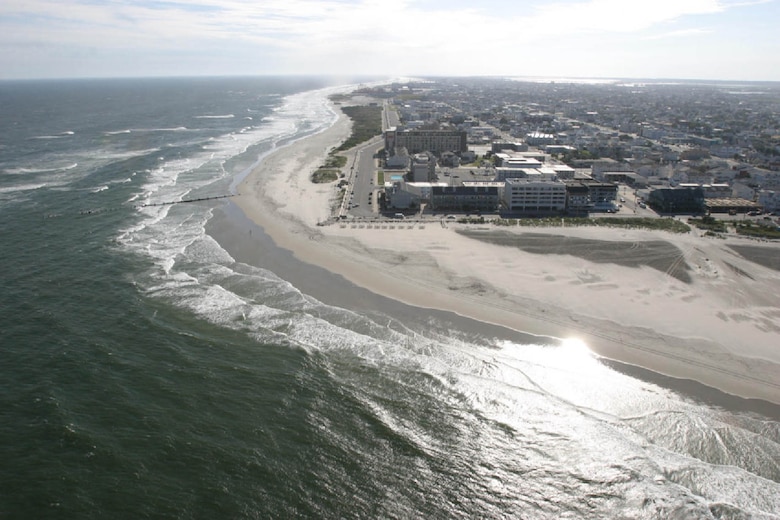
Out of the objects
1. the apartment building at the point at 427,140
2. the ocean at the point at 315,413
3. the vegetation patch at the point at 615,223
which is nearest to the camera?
the ocean at the point at 315,413

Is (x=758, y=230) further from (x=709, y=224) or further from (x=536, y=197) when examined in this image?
(x=536, y=197)

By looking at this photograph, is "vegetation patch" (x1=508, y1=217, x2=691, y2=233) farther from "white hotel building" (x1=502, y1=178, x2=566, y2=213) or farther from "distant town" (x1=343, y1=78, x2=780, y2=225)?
"white hotel building" (x1=502, y1=178, x2=566, y2=213)

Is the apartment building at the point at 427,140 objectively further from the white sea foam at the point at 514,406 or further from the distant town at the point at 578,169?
the white sea foam at the point at 514,406

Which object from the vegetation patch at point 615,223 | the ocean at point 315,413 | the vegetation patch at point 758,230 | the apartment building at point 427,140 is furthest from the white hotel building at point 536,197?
the apartment building at point 427,140

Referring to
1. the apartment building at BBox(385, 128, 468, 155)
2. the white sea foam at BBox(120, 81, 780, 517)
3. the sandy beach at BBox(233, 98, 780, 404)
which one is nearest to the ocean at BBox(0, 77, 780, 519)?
the white sea foam at BBox(120, 81, 780, 517)

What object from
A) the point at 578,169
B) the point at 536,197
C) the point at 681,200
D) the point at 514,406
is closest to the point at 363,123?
the point at 578,169

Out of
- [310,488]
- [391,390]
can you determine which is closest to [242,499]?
[310,488]

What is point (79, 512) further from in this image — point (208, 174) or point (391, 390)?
point (208, 174)
